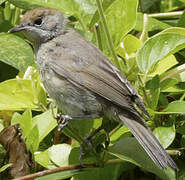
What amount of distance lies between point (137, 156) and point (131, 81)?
1.89 feet

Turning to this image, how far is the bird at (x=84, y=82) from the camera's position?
2730 millimetres

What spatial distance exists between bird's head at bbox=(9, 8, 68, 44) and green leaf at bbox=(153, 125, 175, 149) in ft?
3.93

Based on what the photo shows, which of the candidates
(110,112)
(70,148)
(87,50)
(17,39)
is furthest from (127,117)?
(17,39)

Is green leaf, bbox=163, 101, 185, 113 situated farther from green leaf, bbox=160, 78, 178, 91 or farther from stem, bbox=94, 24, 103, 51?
stem, bbox=94, 24, 103, 51

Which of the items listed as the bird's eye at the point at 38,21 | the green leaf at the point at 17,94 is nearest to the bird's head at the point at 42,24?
the bird's eye at the point at 38,21

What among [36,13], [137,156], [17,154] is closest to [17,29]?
[36,13]

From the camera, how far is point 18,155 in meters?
2.56

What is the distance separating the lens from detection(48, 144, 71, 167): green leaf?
259 cm

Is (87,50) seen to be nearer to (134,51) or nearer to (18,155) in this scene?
(134,51)

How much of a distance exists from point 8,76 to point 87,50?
59 cm

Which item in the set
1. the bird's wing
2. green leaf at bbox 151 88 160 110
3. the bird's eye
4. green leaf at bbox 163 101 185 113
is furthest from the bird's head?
green leaf at bbox 163 101 185 113

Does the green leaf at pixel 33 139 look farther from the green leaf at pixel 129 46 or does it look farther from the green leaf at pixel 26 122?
the green leaf at pixel 129 46

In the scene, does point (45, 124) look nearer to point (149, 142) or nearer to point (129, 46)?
point (149, 142)

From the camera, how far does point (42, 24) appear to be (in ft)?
11.3
